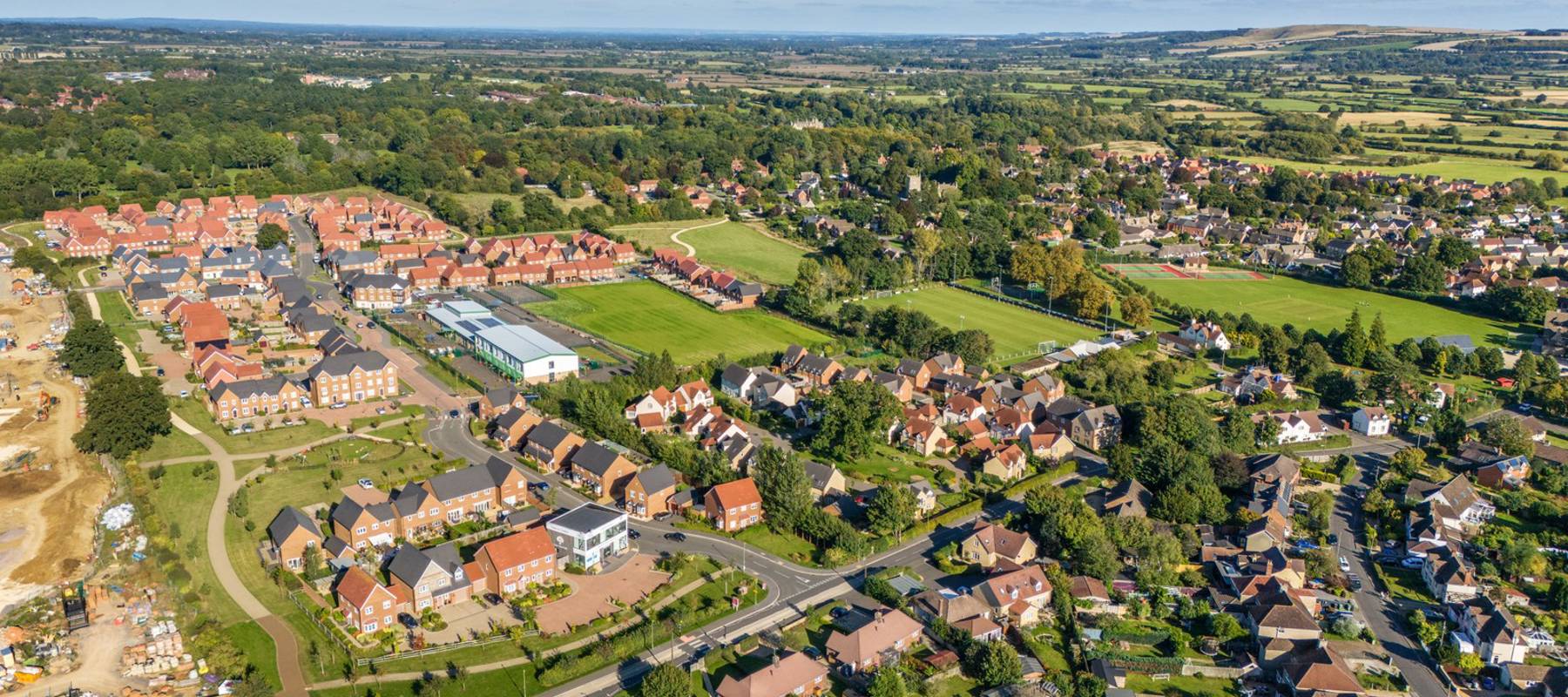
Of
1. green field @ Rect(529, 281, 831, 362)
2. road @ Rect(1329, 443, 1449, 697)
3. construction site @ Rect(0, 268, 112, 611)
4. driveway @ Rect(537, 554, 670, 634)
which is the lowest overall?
construction site @ Rect(0, 268, 112, 611)

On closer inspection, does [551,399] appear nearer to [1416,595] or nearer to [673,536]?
[673,536]

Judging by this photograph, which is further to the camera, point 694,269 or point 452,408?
point 694,269

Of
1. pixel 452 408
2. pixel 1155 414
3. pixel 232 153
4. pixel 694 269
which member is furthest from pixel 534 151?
pixel 1155 414

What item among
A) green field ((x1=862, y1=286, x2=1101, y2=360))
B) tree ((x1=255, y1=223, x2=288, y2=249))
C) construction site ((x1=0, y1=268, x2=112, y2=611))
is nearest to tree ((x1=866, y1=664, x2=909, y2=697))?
construction site ((x1=0, y1=268, x2=112, y2=611))

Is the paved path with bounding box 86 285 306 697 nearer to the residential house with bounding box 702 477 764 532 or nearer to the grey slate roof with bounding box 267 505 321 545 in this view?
the grey slate roof with bounding box 267 505 321 545

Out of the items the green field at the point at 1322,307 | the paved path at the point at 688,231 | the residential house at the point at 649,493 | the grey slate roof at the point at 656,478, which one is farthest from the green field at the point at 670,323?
the green field at the point at 1322,307

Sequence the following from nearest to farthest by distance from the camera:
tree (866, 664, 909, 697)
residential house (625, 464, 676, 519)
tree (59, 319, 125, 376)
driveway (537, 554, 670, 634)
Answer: tree (866, 664, 909, 697) < driveway (537, 554, 670, 634) < residential house (625, 464, 676, 519) < tree (59, 319, 125, 376)

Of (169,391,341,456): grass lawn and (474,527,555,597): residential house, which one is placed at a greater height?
(474,527,555,597): residential house
